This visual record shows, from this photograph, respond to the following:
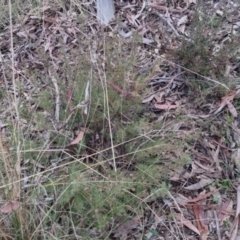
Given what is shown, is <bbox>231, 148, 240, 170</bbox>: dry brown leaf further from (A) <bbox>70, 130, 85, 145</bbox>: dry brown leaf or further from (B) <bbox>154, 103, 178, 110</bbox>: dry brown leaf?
(A) <bbox>70, 130, 85, 145</bbox>: dry brown leaf

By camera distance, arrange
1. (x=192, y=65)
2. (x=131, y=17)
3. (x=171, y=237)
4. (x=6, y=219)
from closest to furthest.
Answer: (x=6, y=219) < (x=171, y=237) < (x=192, y=65) < (x=131, y=17)

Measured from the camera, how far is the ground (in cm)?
186

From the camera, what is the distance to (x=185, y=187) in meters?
2.16

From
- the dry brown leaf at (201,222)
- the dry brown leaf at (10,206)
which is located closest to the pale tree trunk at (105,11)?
the dry brown leaf at (201,222)

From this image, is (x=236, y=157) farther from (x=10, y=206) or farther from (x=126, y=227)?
(x=10, y=206)

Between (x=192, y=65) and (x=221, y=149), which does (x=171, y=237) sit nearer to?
(x=221, y=149)

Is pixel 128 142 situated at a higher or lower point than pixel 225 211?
higher

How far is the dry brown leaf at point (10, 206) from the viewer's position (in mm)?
1715

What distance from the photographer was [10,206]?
1726 mm

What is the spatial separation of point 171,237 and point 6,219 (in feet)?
2.18

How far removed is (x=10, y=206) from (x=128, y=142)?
1.94ft

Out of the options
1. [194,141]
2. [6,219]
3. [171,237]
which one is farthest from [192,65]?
[6,219]

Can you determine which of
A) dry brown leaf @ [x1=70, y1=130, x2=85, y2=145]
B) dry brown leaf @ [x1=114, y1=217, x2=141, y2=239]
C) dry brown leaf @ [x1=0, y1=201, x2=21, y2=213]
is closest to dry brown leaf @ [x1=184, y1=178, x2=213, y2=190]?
dry brown leaf @ [x1=114, y1=217, x2=141, y2=239]

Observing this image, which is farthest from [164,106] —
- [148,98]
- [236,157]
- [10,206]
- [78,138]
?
[10,206]
